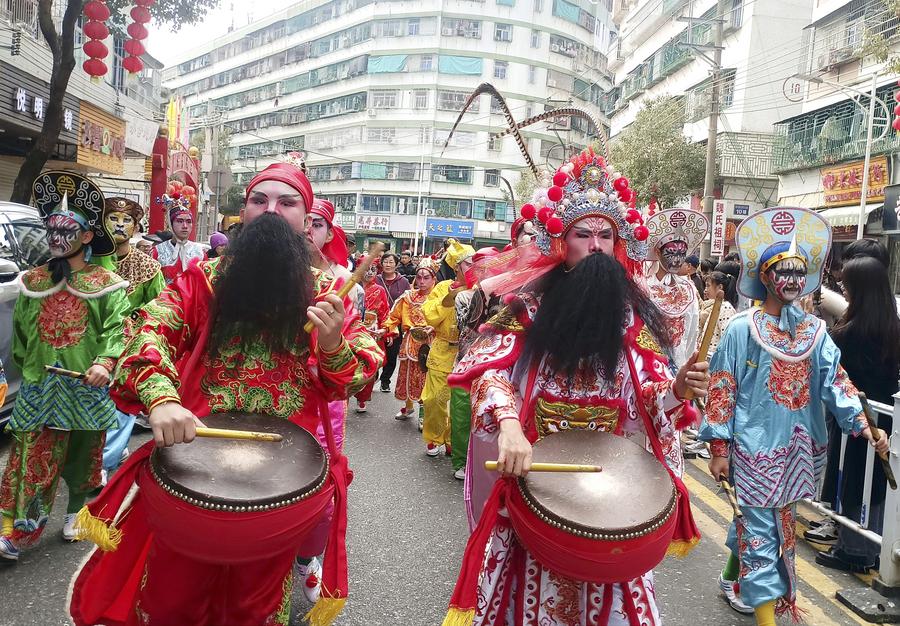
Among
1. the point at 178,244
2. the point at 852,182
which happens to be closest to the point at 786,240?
the point at 178,244

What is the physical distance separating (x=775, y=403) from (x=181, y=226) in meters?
6.25

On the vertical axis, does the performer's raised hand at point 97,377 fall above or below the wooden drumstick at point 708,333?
below

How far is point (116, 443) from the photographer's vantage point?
5.49 m

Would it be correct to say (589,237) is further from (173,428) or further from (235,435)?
(173,428)

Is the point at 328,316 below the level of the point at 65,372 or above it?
above

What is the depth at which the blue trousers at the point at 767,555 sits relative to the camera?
3.82 metres

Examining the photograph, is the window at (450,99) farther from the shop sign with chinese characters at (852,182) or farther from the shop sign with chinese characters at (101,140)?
the shop sign with chinese characters at (101,140)

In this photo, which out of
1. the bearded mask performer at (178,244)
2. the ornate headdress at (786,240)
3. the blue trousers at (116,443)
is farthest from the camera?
the bearded mask performer at (178,244)

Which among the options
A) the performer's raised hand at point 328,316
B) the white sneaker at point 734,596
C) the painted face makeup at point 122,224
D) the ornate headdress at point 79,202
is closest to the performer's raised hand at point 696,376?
the performer's raised hand at point 328,316

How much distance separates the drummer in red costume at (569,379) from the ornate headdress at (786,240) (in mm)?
1144

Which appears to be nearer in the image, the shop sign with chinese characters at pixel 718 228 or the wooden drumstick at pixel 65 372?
the wooden drumstick at pixel 65 372

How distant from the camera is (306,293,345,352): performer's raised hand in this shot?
105 inches

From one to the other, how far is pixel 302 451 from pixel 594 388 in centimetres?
117

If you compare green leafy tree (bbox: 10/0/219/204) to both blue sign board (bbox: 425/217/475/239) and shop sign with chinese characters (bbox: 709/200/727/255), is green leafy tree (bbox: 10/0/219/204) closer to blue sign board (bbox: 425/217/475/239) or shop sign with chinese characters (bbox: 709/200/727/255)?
shop sign with chinese characters (bbox: 709/200/727/255)
